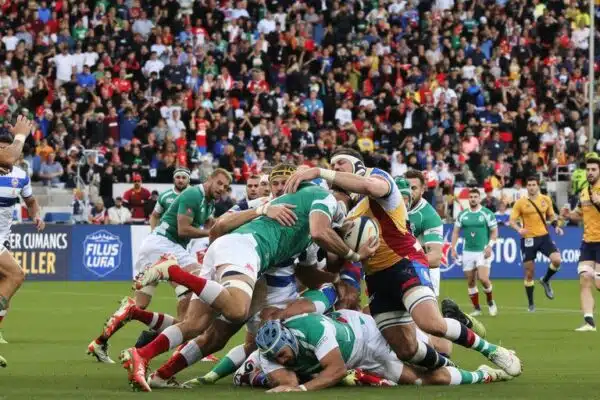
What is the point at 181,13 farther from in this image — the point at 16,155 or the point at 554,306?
the point at 16,155

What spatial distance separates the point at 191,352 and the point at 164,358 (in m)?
3.07

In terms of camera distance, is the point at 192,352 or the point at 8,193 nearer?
the point at 192,352

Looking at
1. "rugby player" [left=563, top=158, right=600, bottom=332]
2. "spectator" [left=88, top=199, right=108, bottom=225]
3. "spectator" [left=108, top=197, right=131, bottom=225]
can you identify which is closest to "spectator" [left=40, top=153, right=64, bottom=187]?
"spectator" [left=88, top=199, right=108, bottom=225]

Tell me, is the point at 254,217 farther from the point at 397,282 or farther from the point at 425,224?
the point at 425,224

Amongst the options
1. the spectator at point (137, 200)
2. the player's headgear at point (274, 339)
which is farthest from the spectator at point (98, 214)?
the player's headgear at point (274, 339)

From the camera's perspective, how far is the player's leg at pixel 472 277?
24.6 meters

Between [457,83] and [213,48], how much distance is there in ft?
26.7

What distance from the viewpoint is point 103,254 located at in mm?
33406

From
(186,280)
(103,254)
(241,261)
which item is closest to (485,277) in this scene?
(103,254)

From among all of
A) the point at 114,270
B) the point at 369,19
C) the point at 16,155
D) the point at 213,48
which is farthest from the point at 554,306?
the point at 369,19

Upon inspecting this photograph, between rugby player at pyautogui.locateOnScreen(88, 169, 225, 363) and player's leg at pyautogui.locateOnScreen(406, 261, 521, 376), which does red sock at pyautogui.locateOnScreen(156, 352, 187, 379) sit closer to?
player's leg at pyautogui.locateOnScreen(406, 261, 521, 376)

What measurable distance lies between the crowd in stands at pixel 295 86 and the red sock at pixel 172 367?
70.5 feet

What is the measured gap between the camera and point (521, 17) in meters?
46.6

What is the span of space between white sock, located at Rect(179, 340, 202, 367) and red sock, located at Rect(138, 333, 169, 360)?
0.30 m
